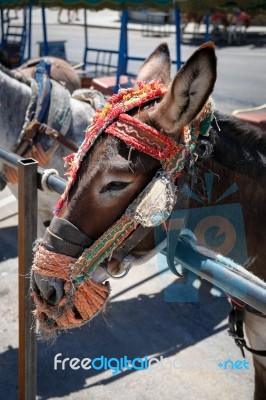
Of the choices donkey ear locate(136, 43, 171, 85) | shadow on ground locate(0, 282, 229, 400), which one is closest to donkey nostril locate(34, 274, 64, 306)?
donkey ear locate(136, 43, 171, 85)

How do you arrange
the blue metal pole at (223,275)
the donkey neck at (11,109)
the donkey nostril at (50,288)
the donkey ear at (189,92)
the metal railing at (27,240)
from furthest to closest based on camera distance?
the donkey neck at (11,109)
the metal railing at (27,240)
the donkey nostril at (50,288)
the donkey ear at (189,92)
the blue metal pole at (223,275)

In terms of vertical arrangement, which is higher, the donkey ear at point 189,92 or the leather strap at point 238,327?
the donkey ear at point 189,92

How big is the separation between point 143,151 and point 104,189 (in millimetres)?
189

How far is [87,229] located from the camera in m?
1.70

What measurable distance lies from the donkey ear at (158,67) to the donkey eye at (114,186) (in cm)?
68

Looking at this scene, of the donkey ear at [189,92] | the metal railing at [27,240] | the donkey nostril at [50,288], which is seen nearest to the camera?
the donkey ear at [189,92]

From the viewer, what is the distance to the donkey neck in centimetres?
385

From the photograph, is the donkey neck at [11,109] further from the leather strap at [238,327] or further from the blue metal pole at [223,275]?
the blue metal pole at [223,275]

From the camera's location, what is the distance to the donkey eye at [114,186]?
167 cm

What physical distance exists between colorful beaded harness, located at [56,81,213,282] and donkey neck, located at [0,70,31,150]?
2259mm

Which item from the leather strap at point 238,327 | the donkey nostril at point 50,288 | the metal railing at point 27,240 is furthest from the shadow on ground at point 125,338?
the donkey nostril at point 50,288

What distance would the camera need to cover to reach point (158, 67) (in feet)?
7.20

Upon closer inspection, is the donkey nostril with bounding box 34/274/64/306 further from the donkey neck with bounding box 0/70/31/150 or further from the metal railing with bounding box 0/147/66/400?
the donkey neck with bounding box 0/70/31/150

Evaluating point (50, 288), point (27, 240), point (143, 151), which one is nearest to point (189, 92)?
point (143, 151)
